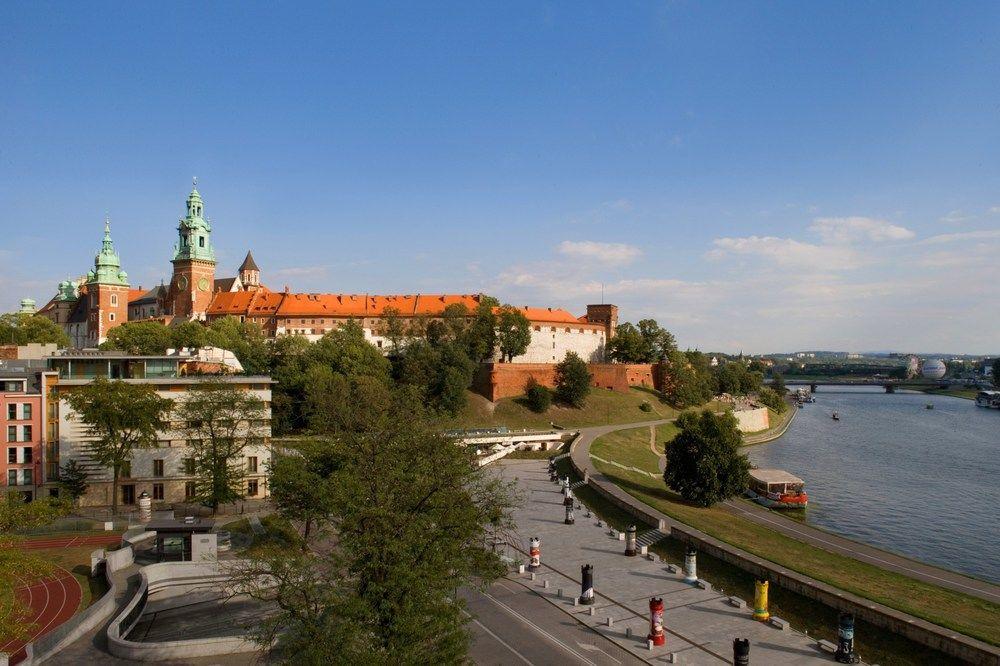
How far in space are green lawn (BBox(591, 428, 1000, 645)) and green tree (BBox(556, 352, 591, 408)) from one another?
31013 millimetres

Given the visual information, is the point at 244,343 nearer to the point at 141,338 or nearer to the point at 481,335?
the point at 141,338

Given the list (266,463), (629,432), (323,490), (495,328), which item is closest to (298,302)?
(495,328)

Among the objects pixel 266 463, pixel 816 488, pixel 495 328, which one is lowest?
pixel 816 488

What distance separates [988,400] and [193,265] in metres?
140

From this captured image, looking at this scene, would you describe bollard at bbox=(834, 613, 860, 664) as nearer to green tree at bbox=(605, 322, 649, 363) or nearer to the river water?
the river water

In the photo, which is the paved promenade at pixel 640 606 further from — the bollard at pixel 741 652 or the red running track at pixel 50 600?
the red running track at pixel 50 600

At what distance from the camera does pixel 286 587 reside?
49.8 ft

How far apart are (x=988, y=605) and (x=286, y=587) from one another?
962 inches

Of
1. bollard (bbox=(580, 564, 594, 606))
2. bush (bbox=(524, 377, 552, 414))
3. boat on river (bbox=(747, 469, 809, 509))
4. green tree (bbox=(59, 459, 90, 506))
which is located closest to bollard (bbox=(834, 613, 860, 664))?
bollard (bbox=(580, 564, 594, 606))

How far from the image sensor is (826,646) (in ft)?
61.4

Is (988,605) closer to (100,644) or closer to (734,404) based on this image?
(100,644)

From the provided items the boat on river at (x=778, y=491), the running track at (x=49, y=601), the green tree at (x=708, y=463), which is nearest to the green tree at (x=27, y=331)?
the running track at (x=49, y=601)

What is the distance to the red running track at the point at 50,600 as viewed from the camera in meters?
21.0

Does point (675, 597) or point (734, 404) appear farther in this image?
point (734, 404)
